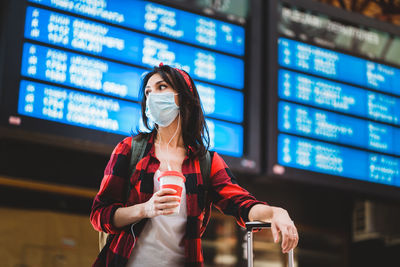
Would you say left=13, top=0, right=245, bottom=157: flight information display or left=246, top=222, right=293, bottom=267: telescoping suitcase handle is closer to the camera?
left=246, top=222, right=293, bottom=267: telescoping suitcase handle

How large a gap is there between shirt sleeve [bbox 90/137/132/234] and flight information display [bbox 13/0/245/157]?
2356 mm

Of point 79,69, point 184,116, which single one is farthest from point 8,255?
point 184,116

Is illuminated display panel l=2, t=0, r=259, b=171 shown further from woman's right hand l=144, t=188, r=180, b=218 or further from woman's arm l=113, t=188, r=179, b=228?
woman's right hand l=144, t=188, r=180, b=218

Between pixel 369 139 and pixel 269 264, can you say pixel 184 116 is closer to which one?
pixel 369 139

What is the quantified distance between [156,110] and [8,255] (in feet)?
13.0

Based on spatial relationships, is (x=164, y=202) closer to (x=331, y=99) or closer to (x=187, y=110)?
(x=187, y=110)

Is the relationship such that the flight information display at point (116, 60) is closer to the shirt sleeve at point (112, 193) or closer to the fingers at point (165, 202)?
the shirt sleeve at point (112, 193)

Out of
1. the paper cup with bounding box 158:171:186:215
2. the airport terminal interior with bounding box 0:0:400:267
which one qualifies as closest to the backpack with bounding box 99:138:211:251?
the paper cup with bounding box 158:171:186:215

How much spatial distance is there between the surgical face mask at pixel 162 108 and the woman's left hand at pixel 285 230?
1.63ft

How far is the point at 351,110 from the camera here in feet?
17.5

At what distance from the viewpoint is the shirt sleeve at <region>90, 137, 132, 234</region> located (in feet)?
5.50

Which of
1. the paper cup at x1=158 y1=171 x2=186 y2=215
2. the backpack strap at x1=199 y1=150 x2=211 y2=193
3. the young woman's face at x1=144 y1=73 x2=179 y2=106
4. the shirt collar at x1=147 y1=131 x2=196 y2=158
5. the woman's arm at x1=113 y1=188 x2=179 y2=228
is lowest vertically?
the woman's arm at x1=113 y1=188 x2=179 y2=228

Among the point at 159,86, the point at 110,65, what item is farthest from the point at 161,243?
the point at 110,65

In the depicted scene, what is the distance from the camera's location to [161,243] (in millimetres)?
1675
